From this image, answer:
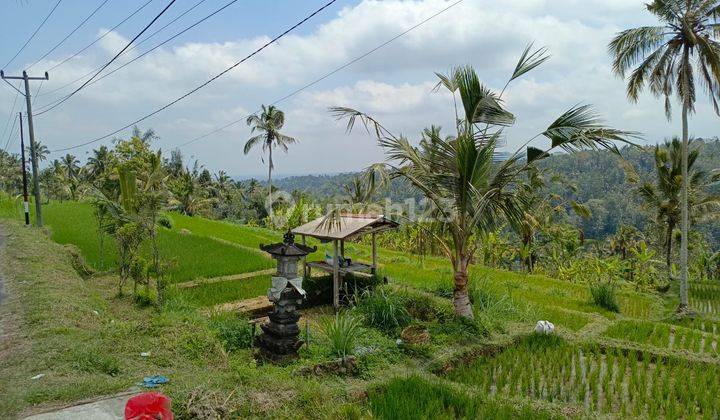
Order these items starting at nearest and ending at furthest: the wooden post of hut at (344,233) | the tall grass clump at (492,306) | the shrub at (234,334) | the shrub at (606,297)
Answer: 1. the shrub at (234,334)
2. the tall grass clump at (492,306)
3. the wooden post of hut at (344,233)
4. the shrub at (606,297)

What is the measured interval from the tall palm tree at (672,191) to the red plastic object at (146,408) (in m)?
18.8

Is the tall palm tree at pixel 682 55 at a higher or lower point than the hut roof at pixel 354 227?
higher

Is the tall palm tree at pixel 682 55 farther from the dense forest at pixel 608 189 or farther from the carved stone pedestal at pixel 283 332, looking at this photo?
the dense forest at pixel 608 189

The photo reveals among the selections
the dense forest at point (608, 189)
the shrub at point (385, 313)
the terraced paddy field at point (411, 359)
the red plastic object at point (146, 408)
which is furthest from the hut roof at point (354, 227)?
the dense forest at point (608, 189)

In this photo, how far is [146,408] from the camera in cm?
400

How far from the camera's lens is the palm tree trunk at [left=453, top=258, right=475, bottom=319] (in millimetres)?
8594

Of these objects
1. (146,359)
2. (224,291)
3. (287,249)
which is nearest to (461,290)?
(287,249)

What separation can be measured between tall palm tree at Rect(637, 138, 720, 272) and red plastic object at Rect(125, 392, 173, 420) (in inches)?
741

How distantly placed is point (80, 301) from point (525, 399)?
8.21 m

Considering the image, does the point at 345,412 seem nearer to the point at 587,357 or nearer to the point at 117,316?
the point at 587,357

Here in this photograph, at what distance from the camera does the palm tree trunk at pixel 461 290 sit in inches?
338

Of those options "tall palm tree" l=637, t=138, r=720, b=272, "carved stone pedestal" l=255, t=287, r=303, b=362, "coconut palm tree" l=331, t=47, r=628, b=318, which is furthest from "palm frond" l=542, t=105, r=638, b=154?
"tall palm tree" l=637, t=138, r=720, b=272

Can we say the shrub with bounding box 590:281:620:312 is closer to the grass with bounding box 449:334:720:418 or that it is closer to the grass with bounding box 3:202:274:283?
the grass with bounding box 449:334:720:418

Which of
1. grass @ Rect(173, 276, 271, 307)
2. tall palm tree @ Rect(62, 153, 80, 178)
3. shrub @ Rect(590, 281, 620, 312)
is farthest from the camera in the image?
tall palm tree @ Rect(62, 153, 80, 178)
